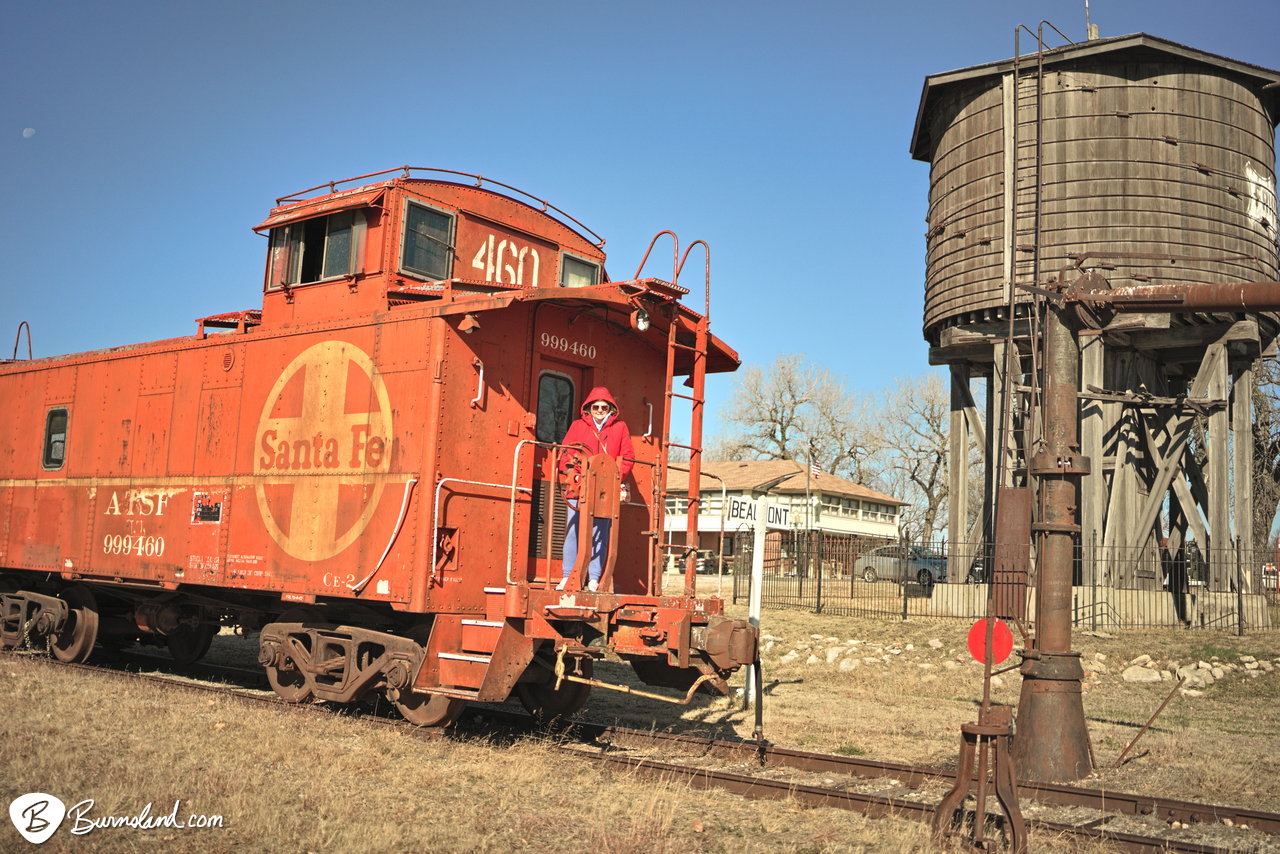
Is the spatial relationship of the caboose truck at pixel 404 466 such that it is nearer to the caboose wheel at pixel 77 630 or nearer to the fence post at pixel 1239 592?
the caboose wheel at pixel 77 630

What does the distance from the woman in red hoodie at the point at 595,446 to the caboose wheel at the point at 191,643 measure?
633 centimetres

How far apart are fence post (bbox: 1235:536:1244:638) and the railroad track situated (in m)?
11.0

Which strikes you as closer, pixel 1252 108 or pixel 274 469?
pixel 274 469

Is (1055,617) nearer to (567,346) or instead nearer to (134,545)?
(567,346)

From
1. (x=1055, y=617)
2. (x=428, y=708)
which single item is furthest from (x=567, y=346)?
(x=1055, y=617)

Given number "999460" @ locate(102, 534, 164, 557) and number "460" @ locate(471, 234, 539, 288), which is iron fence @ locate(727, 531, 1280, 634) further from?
number "999460" @ locate(102, 534, 164, 557)

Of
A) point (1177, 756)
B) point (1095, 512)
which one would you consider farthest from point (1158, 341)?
point (1177, 756)

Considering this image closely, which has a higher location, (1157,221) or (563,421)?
(1157,221)

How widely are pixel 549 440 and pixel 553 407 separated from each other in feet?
1.12

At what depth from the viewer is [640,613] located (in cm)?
895

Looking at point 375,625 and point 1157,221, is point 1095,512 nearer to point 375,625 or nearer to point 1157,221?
point 1157,221

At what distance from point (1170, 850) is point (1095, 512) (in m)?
15.1

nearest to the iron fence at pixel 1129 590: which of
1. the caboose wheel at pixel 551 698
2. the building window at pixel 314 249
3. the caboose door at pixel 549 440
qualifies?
the caboose wheel at pixel 551 698

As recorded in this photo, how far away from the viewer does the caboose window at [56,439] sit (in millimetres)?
13812
